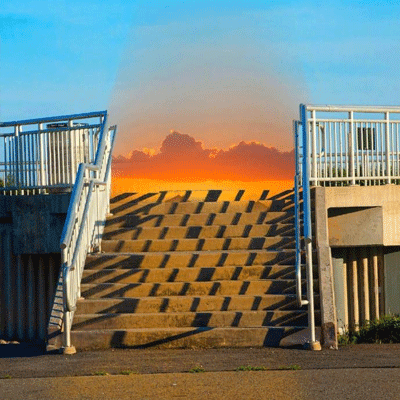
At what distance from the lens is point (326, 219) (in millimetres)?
15922

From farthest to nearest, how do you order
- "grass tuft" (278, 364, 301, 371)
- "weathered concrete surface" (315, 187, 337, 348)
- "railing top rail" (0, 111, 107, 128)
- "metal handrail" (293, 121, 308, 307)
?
"railing top rail" (0, 111, 107, 128) < "metal handrail" (293, 121, 308, 307) < "weathered concrete surface" (315, 187, 337, 348) < "grass tuft" (278, 364, 301, 371)

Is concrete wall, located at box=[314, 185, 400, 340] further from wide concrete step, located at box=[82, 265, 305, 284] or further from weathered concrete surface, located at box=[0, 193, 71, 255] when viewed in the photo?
weathered concrete surface, located at box=[0, 193, 71, 255]

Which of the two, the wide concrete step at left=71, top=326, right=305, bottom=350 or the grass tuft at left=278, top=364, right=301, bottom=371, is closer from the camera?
the grass tuft at left=278, top=364, right=301, bottom=371

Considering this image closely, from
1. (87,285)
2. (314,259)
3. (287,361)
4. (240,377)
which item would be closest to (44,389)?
(240,377)

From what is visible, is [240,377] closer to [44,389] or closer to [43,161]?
[44,389]

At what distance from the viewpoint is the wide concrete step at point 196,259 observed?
15961 millimetres

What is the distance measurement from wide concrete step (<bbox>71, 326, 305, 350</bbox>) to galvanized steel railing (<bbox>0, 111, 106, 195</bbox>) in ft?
15.7

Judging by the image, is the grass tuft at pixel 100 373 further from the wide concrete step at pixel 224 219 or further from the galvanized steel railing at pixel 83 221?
the wide concrete step at pixel 224 219

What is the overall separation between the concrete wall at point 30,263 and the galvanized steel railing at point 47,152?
80cm

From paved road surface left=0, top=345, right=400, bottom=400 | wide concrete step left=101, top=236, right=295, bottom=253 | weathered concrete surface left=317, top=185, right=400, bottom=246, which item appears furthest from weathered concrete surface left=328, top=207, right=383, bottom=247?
paved road surface left=0, top=345, right=400, bottom=400

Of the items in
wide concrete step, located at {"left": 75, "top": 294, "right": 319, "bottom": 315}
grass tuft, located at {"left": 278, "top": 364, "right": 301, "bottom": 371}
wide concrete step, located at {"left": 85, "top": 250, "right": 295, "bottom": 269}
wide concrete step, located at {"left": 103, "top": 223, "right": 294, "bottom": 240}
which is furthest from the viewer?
wide concrete step, located at {"left": 103, "top": 223, "right": 294, "bottom": 240}

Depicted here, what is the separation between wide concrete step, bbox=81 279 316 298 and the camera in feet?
50.3

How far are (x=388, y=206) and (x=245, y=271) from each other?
2.97 metres

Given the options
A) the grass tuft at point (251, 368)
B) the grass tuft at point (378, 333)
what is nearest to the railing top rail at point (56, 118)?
the grass tuft at point (378, 333)
